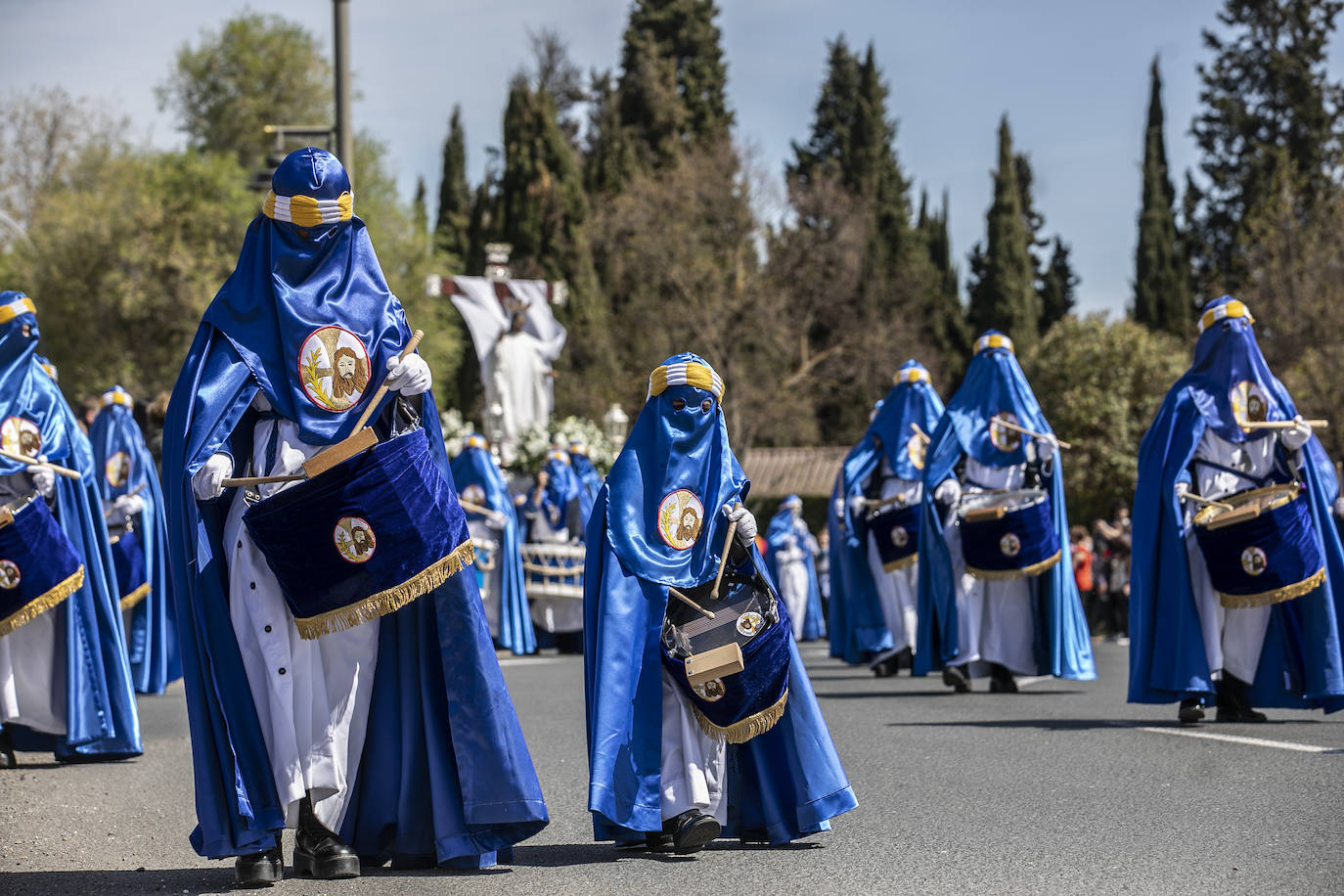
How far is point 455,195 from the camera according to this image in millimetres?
67500

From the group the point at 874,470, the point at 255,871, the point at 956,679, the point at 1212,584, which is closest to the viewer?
the point at 255,871

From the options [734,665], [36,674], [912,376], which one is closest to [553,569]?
[912,376]

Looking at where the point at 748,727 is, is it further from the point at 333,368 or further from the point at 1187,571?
the point at 1187,571

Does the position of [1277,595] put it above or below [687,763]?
above

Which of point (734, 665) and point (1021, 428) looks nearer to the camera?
point (734, 665)

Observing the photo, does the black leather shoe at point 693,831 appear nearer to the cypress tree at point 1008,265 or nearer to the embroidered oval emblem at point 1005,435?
the embroidered oval emblem at point 1005,435

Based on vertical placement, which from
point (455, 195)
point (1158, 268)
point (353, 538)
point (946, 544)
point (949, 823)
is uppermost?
point (455, 195)

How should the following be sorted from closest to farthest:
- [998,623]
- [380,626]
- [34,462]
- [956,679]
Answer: [380,626] → [34,462] → [998,623] → [956,679]

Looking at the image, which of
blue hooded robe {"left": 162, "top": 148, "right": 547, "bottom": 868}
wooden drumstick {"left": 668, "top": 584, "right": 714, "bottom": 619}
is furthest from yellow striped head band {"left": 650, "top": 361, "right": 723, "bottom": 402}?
blue hooded robe {"left": 162, "top": 148, "right": 547, "bottom": 868}

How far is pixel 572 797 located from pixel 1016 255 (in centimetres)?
5176

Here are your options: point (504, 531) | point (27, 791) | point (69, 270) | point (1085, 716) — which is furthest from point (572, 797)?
point (69, 270)

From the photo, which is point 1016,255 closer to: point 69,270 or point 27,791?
point 69,270

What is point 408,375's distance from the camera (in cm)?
591

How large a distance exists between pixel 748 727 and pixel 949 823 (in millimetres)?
1034
